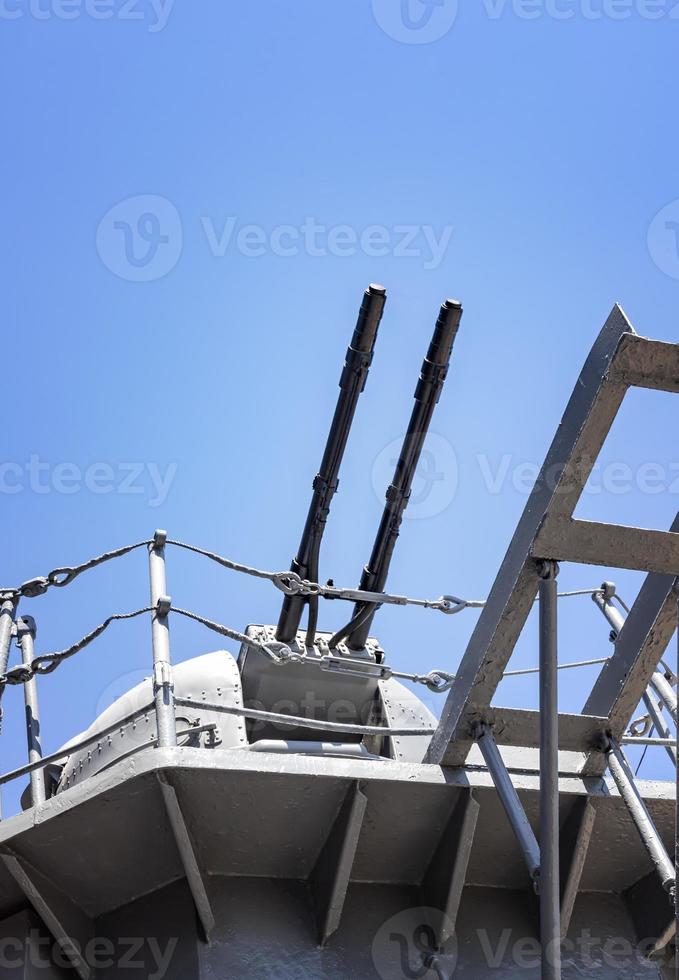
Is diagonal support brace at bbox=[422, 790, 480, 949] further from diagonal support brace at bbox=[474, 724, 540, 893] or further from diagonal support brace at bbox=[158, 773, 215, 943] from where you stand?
diagonal support brace at bbox=[158, 773, 215, 943]

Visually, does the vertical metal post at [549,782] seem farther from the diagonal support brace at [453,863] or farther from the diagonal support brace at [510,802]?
the diagonal support brace at [453,863]

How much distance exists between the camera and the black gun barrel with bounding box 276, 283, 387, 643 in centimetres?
816

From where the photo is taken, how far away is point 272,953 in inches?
182

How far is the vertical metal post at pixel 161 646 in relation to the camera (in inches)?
189

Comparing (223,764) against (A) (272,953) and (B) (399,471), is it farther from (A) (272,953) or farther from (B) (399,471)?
(B) (399,471)

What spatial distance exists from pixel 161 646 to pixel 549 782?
2.13 meters

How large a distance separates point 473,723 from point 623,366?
1712 mm

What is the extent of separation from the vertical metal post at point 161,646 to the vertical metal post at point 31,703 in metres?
1.05

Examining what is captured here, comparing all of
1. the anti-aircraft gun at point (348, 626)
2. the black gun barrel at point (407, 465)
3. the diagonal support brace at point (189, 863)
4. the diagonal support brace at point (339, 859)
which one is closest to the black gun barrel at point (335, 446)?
the anti-aircraft gun at point (348, 626)

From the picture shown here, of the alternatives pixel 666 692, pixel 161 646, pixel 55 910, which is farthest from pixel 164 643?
pixel 666 692

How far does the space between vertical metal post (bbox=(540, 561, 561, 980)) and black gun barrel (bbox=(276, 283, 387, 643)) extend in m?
4.22

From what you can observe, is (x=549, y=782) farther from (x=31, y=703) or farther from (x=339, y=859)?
(x=31, y=703)

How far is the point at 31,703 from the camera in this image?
702 cm

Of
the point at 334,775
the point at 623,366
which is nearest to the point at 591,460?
the point at 623,366
